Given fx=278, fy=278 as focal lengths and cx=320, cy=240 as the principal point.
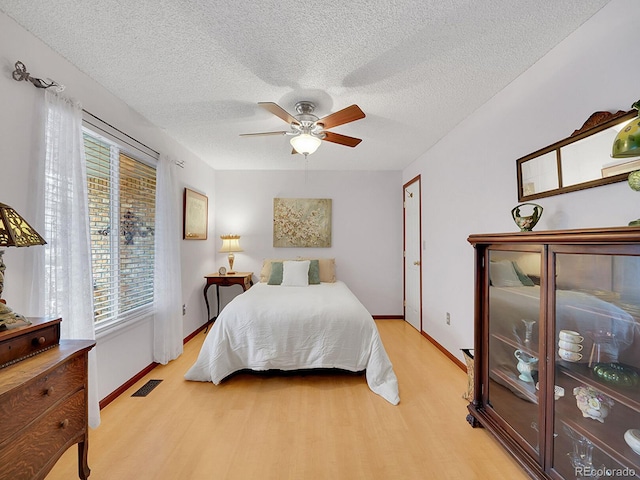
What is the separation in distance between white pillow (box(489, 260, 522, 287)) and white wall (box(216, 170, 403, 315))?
276 centimetres

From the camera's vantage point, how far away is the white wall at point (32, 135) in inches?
56.9

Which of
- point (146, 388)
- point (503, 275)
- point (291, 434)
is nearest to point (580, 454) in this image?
point (503, 275)

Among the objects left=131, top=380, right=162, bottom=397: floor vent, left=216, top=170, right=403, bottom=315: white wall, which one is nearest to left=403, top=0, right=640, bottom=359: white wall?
left=216, top=170, right=403, bottom=315: white wall

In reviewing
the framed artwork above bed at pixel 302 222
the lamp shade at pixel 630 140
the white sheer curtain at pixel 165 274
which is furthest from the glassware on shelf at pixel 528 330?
the framed artwork above bed at pixel 302 222

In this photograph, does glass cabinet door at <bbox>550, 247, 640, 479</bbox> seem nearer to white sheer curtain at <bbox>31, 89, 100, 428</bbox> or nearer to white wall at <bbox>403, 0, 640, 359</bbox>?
white wall at <bbox>403, 0, 640, 359</bbox>

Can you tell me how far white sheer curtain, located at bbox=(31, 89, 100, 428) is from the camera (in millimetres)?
1579

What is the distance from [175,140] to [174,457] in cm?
296

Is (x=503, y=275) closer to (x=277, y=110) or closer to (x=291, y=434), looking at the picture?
(x=291, y=434)

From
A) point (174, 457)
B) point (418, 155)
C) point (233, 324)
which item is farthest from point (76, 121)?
point (418, 155)

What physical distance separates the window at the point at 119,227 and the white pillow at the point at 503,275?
281 cm

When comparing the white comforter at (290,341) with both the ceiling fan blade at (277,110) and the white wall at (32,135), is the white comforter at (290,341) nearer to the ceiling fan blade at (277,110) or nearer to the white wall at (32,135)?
the white wall at (32,135)

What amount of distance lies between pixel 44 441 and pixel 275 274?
281cm

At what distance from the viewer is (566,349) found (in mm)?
1257

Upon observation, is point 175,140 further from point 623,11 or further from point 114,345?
point 623,11
